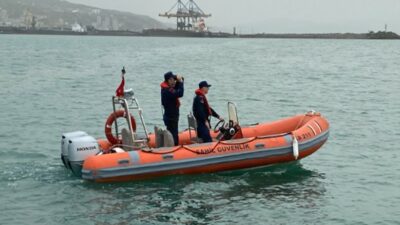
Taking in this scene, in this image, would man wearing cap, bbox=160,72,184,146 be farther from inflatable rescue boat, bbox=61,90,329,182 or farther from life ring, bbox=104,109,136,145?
life ring, bbox=104,109,136,145

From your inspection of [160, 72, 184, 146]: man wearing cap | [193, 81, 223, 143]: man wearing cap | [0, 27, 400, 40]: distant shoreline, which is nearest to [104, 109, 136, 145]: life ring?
[160, 72, 184, 146]: man wearing cap

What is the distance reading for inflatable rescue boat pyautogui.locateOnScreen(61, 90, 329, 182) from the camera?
12.9 metres

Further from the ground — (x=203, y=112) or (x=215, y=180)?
(x=203, y=112)

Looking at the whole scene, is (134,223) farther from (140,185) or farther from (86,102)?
(86,102)

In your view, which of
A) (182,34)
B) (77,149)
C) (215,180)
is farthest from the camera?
(182,34)

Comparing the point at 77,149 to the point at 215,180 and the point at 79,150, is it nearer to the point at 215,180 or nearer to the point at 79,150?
the point at 79,150

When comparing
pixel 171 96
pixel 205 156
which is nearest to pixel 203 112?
pixel 171 96

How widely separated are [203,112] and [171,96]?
31.0 inches

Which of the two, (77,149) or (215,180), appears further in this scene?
(215,180)

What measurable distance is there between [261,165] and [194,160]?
5.19ft

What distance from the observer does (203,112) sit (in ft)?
45.1

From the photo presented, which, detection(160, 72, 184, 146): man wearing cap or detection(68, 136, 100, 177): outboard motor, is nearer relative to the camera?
detection(68, 136, 100, 177): outboard motor

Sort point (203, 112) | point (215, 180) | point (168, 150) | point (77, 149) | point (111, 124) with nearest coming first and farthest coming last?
point (77, 149)
point (168, 150)
point (215, 180)
point (203, 112)
point (111, 124)

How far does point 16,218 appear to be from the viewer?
1150cm
